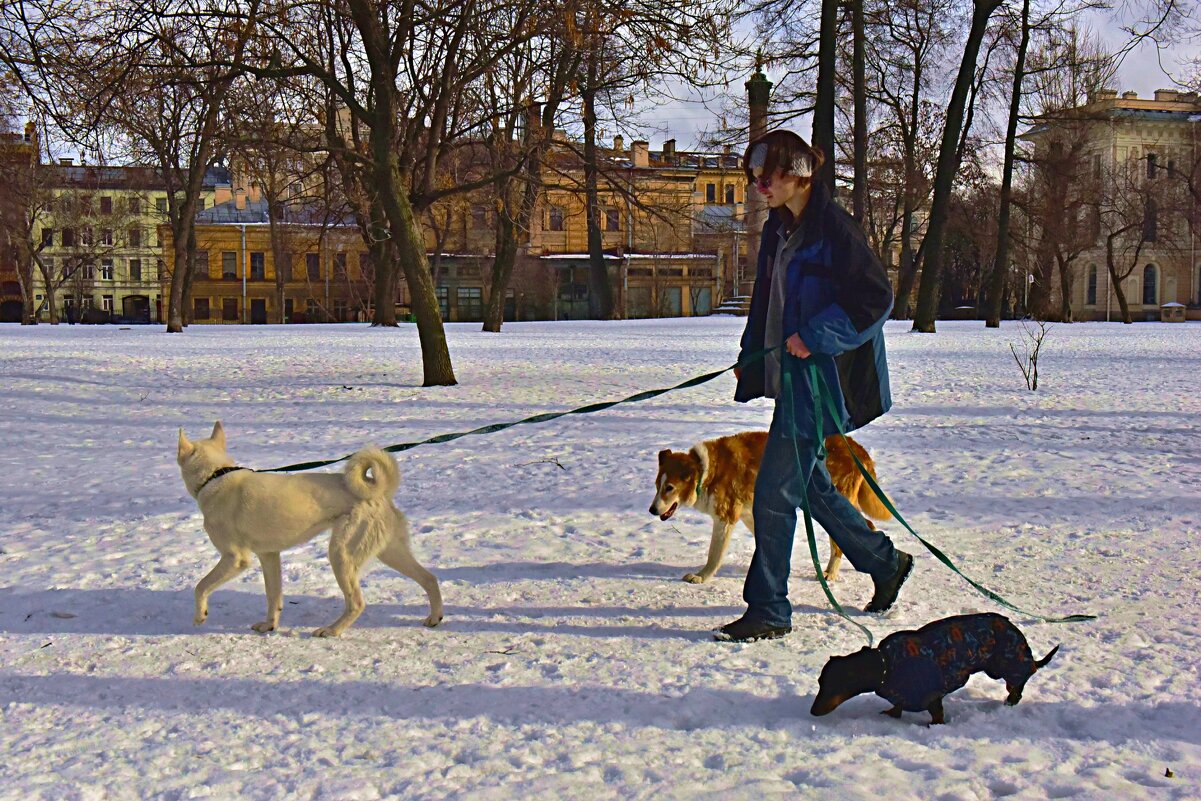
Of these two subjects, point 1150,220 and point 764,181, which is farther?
point 1150,220

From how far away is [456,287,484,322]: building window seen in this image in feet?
252

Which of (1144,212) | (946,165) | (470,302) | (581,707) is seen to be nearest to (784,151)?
(581,707)

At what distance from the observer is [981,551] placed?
5867 mm

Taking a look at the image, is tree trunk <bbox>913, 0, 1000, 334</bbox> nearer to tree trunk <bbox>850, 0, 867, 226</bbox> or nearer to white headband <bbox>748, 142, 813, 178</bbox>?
tree trunk <bbox>850, 0, 867, 226</bbox>

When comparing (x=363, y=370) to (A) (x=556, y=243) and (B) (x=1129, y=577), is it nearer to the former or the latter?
(B) (x=1129, y=577)

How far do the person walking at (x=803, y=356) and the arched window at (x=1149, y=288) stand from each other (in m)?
84.2

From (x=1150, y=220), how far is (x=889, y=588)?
198 feet

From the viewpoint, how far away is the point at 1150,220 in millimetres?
57156

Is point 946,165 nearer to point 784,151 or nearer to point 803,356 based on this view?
point 784,151

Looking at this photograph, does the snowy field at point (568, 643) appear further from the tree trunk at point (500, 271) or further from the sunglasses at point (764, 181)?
the tree trunk at point (500, 271)

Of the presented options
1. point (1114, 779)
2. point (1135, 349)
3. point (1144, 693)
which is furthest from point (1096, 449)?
point (1135, 349)

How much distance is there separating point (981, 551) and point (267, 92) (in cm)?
1316

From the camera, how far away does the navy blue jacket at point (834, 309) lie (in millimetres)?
4191

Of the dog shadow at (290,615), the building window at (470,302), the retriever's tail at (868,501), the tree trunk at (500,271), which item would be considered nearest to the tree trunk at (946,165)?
the tree trunk at (500,271)
